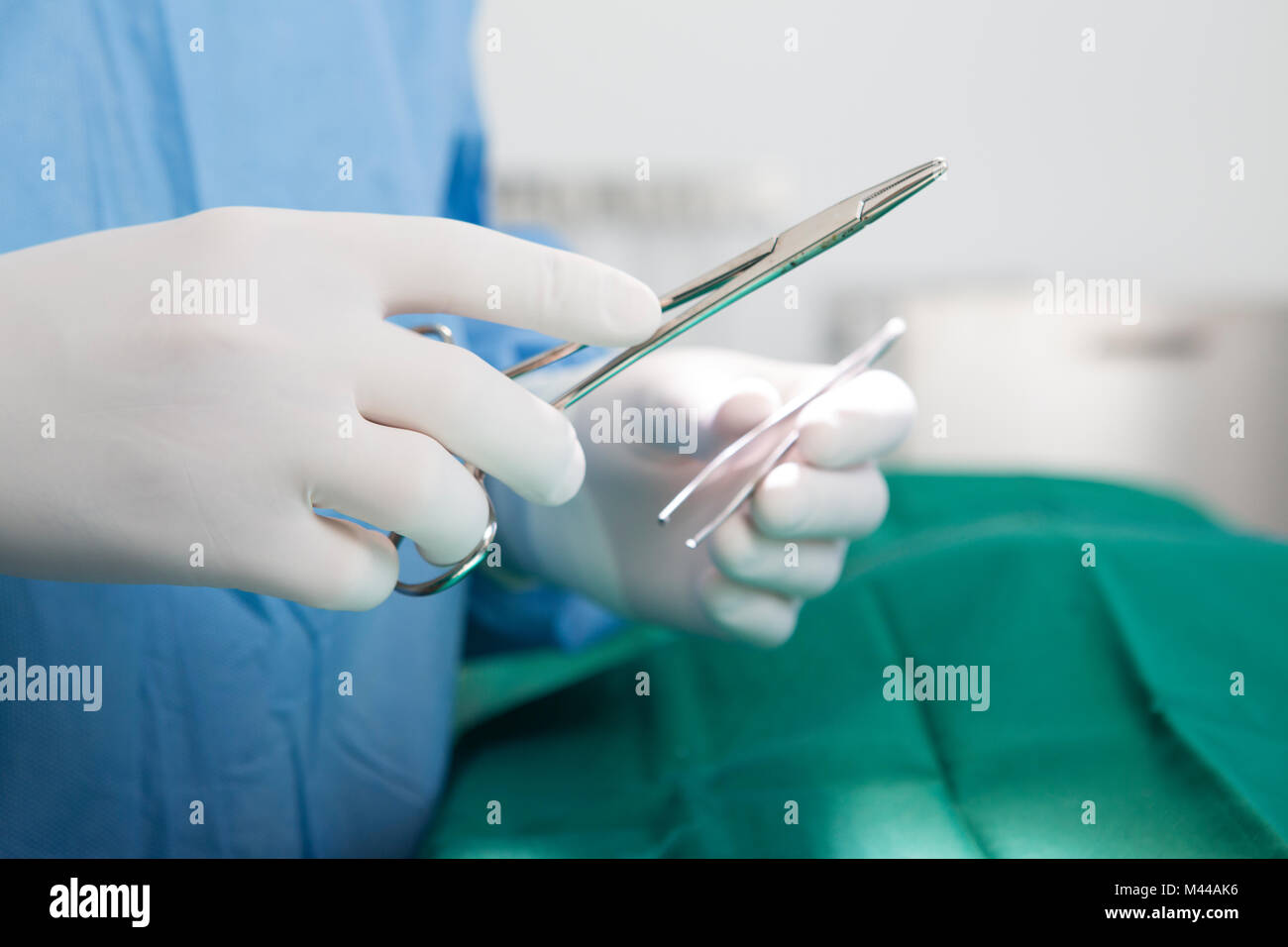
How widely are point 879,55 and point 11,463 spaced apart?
408 cm

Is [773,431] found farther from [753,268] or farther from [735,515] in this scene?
[753,268]

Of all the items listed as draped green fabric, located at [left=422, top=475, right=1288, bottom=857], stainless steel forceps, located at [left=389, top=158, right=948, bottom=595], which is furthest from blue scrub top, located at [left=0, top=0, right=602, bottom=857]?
stainless steel forceps, located at [left=389, top=158, right=948, bottom=595]

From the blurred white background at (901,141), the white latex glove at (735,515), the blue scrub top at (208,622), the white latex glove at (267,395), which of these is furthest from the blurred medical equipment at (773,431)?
the blurred white background at (901,141)

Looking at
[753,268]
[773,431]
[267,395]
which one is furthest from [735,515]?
[267,395]

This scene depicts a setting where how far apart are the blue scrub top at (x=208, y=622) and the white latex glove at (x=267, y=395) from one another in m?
0.20

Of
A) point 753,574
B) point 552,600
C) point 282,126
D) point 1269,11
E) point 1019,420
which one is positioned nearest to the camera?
point 753,574

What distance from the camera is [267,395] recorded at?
65cm

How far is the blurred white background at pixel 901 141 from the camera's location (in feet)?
12.7

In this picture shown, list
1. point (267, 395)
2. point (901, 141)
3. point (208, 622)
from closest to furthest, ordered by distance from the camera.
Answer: point (267, 395)
point (208, 622)
point (901, 141)

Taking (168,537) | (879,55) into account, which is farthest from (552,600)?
(879,55)

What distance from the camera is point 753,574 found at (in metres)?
0.90

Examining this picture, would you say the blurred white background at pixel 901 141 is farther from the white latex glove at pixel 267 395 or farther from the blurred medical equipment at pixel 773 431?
the white latex glove at pixel 267 395

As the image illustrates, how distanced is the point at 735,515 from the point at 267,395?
1.49ft
